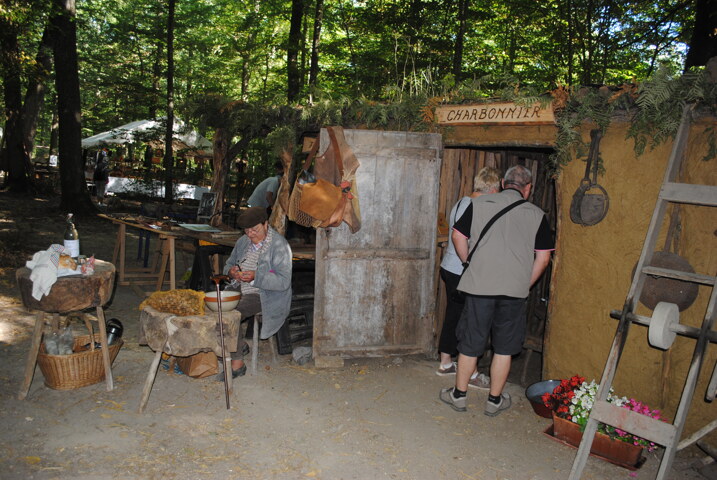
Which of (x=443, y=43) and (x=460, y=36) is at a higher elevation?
(x=443, y=43)

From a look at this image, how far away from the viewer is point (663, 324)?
3.41 metres

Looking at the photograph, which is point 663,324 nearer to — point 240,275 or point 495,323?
point 495,323

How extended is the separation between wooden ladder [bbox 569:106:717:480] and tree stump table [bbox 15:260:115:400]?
3.80m

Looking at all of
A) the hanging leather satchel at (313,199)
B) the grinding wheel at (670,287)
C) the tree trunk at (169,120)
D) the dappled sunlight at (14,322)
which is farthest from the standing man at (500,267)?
the tree trunk at (169,120)

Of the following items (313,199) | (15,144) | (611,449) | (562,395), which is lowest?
(611,449)

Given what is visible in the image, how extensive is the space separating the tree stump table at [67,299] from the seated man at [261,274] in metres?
1.05

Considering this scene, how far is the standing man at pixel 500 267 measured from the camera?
14.2 ft

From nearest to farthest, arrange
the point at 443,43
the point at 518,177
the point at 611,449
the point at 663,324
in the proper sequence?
the point at 663,324
the point at 611,449
the point at 518,177
the point at 443,43

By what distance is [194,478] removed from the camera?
11.3 ft

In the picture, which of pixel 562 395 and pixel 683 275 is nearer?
pixel 683 275

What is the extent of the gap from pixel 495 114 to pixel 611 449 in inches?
118

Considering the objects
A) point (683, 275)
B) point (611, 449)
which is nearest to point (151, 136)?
point (611, 449)

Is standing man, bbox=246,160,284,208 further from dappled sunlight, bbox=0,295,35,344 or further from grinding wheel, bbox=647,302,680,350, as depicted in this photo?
grinding wheel, bbox=647,302,680,350

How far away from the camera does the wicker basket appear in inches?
173
